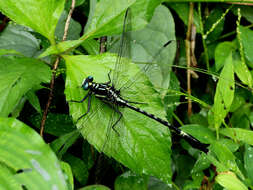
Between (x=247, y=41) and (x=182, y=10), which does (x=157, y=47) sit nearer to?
(x=182, y=10)

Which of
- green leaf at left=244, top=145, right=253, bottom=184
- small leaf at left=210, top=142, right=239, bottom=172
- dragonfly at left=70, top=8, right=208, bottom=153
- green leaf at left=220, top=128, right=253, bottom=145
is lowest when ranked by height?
green leaf at left=244, top=145, right=253, bottom=184

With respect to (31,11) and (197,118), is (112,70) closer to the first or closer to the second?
(31,11)

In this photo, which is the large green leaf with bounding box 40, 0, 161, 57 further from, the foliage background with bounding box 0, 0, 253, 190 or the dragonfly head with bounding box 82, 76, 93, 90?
the dragonfly head with bounding box 82, 76, 93, 90

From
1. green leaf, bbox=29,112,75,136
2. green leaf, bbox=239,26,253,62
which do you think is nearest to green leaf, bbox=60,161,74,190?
green leaf, bbox=29,112,75,136

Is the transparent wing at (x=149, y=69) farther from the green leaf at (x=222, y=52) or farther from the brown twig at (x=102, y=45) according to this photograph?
the green leaf at (x=222, y=52)

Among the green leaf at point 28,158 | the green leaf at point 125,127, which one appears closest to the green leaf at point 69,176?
the green leaf at point 125,127

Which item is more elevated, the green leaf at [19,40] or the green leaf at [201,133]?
the green leaf at [19,40]
